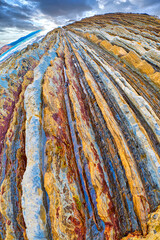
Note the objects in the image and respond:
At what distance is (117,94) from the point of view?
463cm

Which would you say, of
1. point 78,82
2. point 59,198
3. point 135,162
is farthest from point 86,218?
point 78,82

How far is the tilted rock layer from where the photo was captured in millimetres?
2480

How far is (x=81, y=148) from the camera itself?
3.53m

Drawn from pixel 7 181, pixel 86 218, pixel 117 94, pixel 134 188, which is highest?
pixel 117 94

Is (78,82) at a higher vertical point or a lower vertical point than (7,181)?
higher

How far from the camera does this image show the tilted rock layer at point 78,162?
8.14ft

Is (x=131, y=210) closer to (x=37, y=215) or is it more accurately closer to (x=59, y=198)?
(x=59, y=198)

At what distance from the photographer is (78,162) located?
335 centimetres

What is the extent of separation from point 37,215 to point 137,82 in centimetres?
708

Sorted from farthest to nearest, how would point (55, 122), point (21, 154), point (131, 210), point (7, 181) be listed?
1. point (55, 122)
2. point (21, 154)
3. point (7, 181)
4. point (131, 210)

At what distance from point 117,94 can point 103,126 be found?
5.92ft

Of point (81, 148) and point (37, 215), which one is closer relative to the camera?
point (37, 215)

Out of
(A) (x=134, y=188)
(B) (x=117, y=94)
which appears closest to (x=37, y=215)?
(A) (x=134, y=188)

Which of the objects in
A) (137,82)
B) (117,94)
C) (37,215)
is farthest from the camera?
(137,82)
